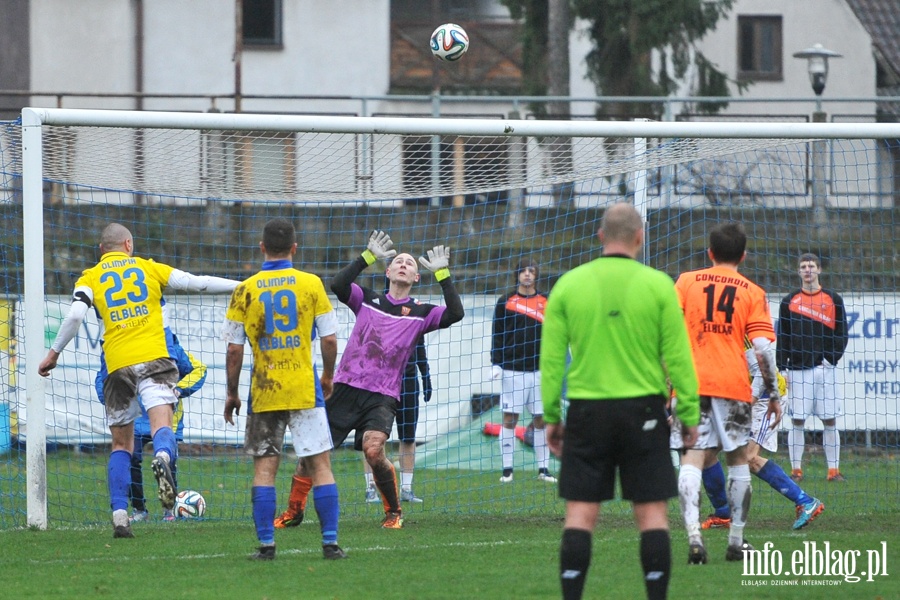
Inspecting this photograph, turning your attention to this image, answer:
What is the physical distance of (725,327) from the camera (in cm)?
670

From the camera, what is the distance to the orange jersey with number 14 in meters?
6.68

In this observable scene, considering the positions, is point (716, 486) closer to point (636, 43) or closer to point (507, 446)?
point (507, 446)

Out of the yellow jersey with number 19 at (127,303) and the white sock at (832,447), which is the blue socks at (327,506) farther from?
→ the white sock at (832,447)

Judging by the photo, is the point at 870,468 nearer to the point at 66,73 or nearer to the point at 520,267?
the point at 520,267

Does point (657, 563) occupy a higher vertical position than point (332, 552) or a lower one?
higher

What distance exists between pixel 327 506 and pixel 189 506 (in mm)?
2396

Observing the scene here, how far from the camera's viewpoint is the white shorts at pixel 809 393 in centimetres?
1179

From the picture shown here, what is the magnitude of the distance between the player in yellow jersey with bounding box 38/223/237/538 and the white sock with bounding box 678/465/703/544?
3191mm

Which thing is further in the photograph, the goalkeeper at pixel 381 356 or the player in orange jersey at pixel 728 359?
the goalkeeper at pixel 381 356

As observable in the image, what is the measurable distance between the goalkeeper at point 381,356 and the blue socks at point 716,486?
1.97 m

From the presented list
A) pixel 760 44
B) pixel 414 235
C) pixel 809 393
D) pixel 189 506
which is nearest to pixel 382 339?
pixel 189 506

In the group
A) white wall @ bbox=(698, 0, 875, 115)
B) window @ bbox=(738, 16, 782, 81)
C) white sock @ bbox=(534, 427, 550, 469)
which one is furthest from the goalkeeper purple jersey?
window @ bbox=(738, 16, 782, 81)

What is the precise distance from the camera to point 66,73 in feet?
85.8

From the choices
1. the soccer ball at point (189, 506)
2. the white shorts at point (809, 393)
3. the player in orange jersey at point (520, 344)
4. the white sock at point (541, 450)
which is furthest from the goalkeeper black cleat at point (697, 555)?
the white shorts at point (809, 393)
